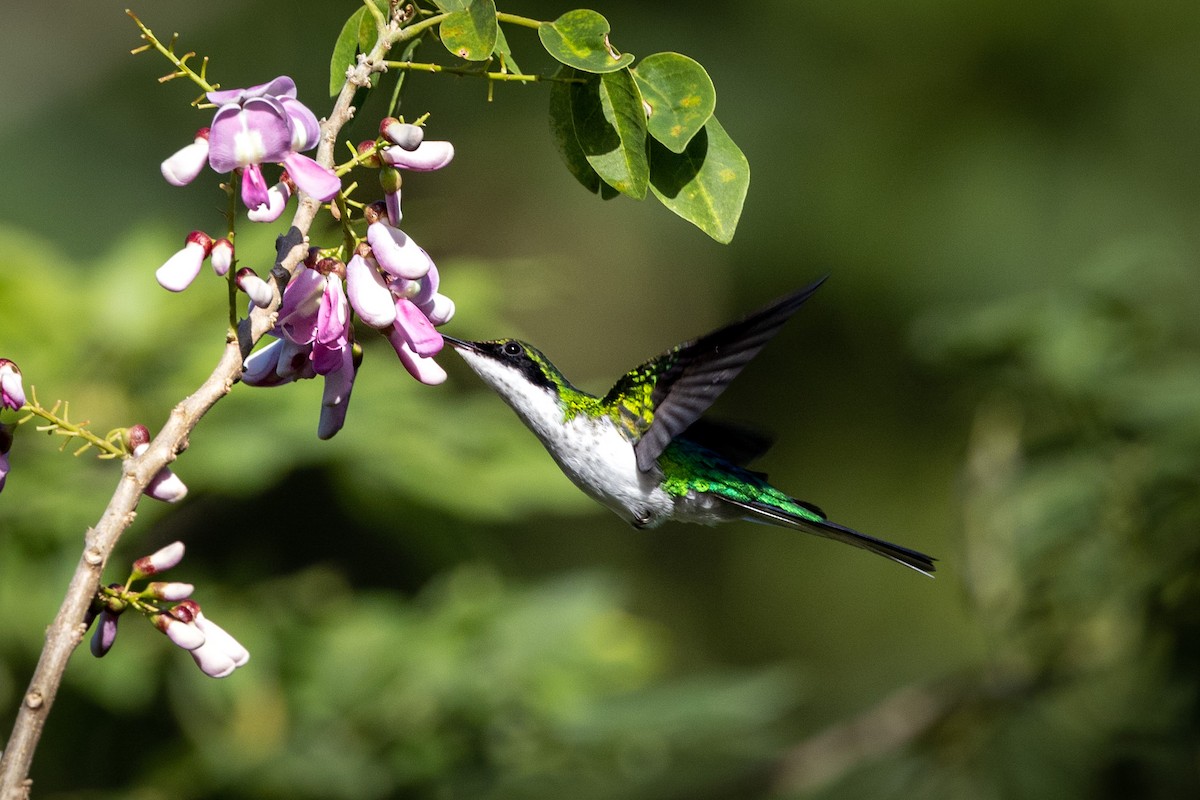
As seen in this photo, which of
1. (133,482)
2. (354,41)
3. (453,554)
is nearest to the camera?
(133,482)

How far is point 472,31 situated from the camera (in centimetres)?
167

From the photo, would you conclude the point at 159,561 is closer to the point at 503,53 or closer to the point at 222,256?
the point at 222,256

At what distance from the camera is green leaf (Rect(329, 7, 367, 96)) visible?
198 centimetres

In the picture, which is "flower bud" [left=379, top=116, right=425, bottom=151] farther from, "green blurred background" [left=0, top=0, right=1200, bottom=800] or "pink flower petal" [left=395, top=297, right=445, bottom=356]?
"green blurred background" [left=0, top=0, right=1200, bottom=800]

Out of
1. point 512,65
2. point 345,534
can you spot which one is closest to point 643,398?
point 512,65

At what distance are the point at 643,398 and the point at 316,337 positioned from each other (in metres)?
1.17

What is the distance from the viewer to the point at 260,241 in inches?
150

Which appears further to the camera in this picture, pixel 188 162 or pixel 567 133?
pixel 567 133

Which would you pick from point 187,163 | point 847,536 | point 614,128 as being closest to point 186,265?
point 187,163

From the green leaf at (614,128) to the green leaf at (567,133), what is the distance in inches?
0.6

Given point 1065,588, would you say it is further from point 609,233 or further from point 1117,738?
point 609,233

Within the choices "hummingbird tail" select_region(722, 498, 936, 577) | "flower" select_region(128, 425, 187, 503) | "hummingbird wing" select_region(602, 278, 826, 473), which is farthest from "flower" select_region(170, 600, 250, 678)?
"hummingbird tail" select_region(722, 498, 936, 577)

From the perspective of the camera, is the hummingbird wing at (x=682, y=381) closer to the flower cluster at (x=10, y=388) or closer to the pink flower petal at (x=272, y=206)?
the pink flower petal at (x=272, y=206)

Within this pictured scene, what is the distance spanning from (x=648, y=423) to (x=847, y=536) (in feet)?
1.61
